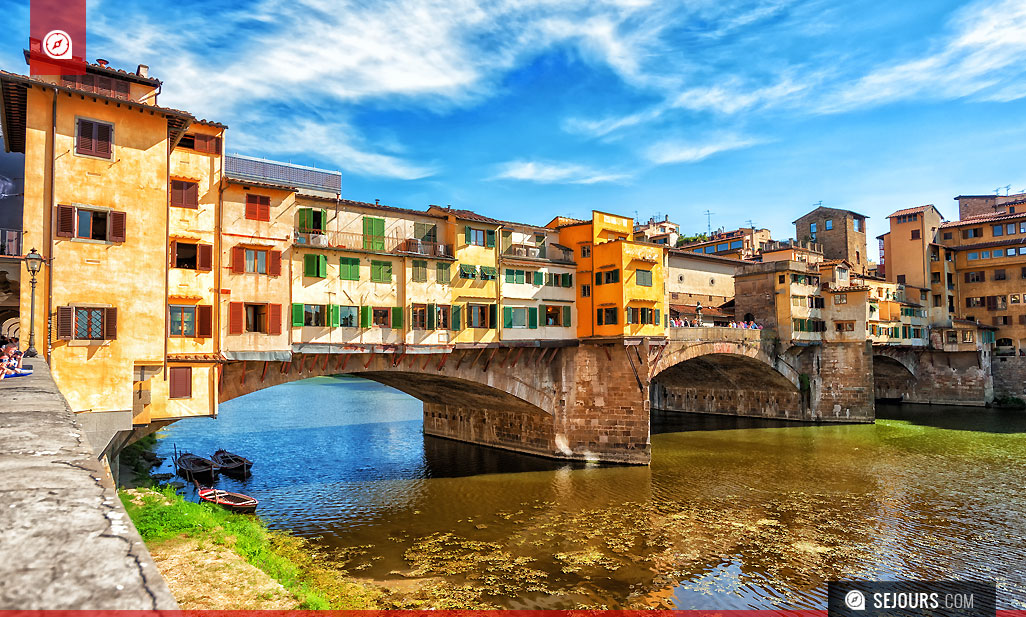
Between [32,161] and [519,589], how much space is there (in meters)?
23.0

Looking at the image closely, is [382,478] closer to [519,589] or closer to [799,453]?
[519,589]

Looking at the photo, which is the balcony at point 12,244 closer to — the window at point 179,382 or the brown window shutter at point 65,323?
the brown window shutter at point 65,323

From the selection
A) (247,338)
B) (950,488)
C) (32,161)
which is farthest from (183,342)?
(950,488)

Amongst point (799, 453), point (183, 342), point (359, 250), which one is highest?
point (359, 250)

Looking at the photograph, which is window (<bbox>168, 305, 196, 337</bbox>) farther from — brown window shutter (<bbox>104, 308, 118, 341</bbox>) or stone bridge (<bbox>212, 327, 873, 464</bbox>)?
brown window shutter (<bbox>104, 308, 118, 341</bbox>)

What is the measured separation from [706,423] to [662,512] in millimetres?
34311

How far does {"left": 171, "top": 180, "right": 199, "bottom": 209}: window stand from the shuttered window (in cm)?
801

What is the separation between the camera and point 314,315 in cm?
3175

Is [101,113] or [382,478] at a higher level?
[101,113]

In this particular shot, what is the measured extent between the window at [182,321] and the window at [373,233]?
1049 centimetres

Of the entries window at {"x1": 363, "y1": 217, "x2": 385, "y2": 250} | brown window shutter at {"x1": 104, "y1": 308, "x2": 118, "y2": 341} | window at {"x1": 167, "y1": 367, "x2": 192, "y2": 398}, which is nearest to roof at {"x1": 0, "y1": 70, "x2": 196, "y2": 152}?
brown window shutter at {"x1": 104, "y1": 308, "x2": 118, "y2": 341}

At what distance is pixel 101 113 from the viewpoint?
73.0ft

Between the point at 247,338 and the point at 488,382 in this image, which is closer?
the point at 247,338

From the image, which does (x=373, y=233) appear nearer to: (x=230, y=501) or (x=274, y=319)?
(x=274, y=319)
